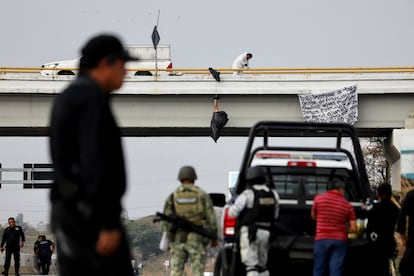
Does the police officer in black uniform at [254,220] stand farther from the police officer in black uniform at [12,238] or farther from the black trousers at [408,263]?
the police officer in black uniform at [12,238]

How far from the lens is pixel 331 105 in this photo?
3806 cm

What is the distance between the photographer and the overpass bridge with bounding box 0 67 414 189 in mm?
38219

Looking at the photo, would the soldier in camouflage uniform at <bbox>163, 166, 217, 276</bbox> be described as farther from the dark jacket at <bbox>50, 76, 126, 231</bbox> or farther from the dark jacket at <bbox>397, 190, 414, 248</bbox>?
the dark jacket at <bbox>50, 76, 126, 231</bbox>

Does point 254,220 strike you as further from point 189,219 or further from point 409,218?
point 409,218

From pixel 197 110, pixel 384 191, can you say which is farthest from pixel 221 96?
pixel 384 191

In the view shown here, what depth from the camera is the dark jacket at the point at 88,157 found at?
17.6 feet

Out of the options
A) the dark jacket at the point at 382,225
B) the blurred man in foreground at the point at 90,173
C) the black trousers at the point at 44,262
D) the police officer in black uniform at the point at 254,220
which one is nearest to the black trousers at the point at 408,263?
the dark jacket at the point at 382,225

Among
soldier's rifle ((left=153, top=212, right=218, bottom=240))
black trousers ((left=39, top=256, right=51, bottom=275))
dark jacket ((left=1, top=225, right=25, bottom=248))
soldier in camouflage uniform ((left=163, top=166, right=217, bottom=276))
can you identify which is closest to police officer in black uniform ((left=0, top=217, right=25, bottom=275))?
dark jacket ((left=1, top=225, right=25, bottom=248))

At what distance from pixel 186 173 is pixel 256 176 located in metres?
1.03

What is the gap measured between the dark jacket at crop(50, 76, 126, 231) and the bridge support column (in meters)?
33.0

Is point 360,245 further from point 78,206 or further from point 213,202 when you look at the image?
point 78,206

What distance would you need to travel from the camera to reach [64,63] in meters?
48.3

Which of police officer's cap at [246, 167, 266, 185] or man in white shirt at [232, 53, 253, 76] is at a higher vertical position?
man in white shirt at [232, 53, 253, 76]

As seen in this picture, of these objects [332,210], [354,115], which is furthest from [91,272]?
[354,115]
